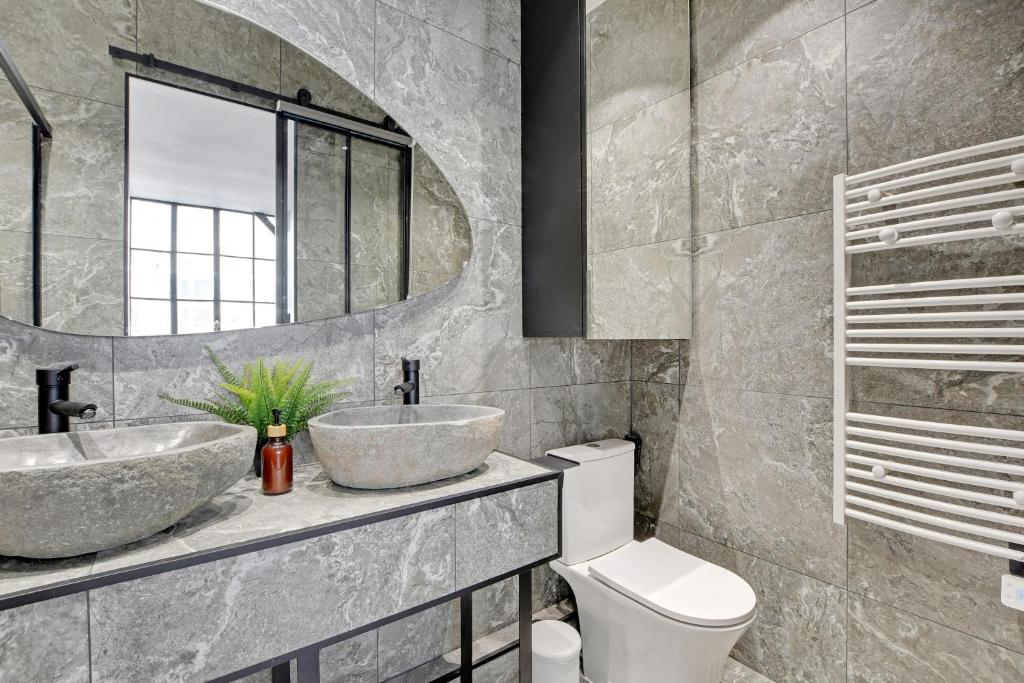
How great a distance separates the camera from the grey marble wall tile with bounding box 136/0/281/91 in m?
1.20

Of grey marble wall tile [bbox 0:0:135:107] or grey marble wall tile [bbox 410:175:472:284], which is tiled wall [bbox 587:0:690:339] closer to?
grey marble wall tile [bbox 410:175:472:284]

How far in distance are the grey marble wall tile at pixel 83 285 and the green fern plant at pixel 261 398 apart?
0.22 meters

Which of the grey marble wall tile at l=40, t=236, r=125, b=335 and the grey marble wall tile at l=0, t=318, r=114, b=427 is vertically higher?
the grey marble wall tile at l=40, t=236, r=125, b=335

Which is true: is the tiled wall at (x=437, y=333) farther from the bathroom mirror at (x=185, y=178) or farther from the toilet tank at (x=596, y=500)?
the toilet tank at (x=596, y=500)

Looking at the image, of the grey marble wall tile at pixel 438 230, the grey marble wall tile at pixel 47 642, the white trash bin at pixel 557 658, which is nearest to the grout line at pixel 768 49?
the grey marble wall tile at pixel 438 230

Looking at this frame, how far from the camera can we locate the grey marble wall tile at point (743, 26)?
1.61 m

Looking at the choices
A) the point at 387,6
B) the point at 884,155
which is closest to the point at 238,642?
the point at 387,6

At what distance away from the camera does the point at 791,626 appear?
1.67 m

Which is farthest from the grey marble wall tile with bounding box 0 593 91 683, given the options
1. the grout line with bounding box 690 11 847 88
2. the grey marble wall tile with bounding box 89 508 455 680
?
the grout line with bounding box 690 11 847 88

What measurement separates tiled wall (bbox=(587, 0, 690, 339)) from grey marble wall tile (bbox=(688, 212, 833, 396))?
107mm

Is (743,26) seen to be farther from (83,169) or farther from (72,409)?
(72,409)

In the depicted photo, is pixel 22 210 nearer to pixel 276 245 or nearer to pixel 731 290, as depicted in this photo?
pixel 276 245

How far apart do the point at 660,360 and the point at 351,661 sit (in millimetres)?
1587

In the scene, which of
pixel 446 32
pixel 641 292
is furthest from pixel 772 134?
pixel 446 32
